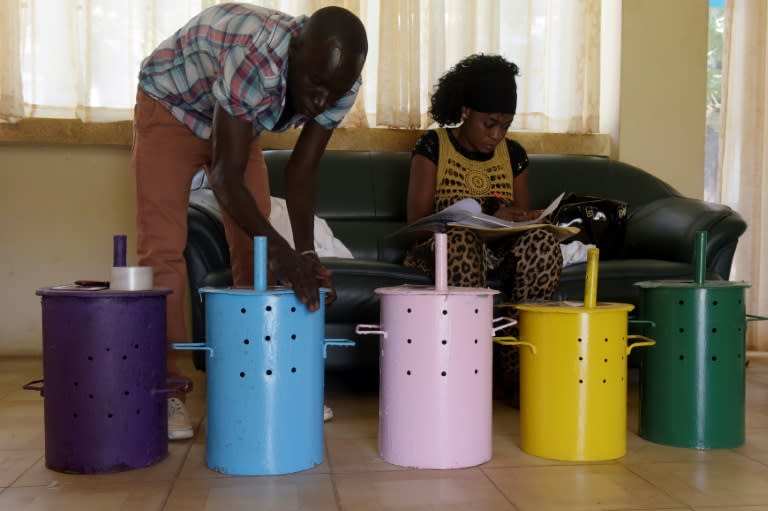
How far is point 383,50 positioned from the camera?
3.01m

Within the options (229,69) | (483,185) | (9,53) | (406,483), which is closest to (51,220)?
(9,53)

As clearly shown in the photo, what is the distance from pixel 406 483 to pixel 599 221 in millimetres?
1425

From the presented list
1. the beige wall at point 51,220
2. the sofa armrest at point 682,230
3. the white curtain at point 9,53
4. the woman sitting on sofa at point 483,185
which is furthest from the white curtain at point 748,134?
the white curtain at point 9,53

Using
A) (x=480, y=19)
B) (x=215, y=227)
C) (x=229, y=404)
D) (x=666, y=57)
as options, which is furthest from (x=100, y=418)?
(x=666, y=57)

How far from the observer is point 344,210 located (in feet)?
9.20

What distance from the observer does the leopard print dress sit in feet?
6.76

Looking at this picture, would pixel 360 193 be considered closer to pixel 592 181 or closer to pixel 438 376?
pixel 592 181

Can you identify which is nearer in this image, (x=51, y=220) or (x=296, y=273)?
(x=296, y=273)

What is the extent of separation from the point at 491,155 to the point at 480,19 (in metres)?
0.83

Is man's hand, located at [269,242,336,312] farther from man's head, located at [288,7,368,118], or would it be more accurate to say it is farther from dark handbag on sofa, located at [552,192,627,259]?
dark handbag on sofa, located at [552,192,627,259]

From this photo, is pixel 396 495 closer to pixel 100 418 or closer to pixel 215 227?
pixel 100 418

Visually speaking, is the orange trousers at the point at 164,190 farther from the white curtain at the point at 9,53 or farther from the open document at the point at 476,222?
the white curtain at the point at 9,53

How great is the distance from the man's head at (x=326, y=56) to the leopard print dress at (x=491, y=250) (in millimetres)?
693

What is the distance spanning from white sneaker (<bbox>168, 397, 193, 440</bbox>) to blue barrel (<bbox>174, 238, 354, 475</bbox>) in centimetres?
26
